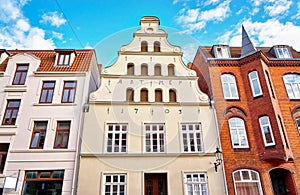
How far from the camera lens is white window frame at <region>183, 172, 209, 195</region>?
11398mm

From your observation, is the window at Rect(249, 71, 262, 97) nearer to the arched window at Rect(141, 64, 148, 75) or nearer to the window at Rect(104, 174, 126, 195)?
the arched window at Rect(141, 64, 148, 75)

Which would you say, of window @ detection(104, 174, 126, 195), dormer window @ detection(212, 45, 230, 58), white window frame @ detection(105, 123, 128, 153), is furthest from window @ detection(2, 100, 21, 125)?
dormer window @ detection(212, 45, 230, 58)

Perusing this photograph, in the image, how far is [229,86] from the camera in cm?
1452

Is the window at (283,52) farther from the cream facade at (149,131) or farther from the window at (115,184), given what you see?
the window at (115,184)

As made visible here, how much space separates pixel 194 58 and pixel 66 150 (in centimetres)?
1283

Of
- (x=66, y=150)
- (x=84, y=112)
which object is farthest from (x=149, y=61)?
(x=66, y=150)

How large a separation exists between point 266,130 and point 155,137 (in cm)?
656

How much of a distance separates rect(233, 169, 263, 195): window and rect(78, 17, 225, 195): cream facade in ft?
3.39

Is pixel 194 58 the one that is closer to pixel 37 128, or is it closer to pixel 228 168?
pixel 228 168

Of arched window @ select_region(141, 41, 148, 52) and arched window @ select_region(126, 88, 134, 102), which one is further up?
arched window @ select_region(141, 41, 148, 52)

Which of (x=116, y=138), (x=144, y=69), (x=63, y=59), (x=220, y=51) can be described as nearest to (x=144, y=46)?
(x=144, y=69)

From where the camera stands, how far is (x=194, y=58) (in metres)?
19.1

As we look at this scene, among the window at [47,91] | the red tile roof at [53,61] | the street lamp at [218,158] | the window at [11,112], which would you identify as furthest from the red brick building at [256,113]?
the window at [11,112]

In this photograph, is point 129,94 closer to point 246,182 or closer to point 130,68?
point 130,68
